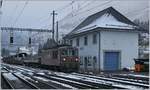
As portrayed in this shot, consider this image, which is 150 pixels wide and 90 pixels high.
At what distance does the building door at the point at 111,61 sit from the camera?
38.8m

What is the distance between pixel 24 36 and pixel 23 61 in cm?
655

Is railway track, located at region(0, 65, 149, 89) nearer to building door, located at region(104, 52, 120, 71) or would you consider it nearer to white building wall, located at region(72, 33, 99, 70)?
building door, located at region(104, 52, 120, 71)

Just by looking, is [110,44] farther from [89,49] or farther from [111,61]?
[89,49]

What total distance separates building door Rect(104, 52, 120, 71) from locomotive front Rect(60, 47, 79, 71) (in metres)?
5.29

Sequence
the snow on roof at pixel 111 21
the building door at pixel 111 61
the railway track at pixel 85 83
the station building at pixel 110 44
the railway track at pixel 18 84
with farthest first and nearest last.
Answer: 1. the snow on roof at pixel 111 21
2. the building door at pixel 111 61
3. the station building at pixel 110 44
4. the railway track at pixel 18 84
5. the railway track at pixel 85 83

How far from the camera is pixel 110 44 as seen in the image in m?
39.3

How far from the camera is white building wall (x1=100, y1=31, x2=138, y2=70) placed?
128 feet

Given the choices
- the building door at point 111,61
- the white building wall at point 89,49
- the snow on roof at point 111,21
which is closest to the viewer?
the building door at point 111,61

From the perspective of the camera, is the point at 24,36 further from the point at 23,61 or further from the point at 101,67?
the point at 101,67

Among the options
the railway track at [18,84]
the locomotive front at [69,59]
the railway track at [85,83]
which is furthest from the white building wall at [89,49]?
the railway track at [18,84]

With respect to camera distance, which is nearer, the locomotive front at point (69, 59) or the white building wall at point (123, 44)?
the locomotive front at point (69, 59)

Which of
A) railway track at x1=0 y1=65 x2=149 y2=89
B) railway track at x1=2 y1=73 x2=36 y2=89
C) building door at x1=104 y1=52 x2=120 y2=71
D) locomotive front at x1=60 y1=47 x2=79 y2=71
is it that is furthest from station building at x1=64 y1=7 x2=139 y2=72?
railway track at x1=2 y1=73 x2=36 y2=89

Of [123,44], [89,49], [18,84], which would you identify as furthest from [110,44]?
[18,84]

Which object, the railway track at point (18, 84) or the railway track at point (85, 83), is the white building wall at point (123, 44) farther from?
the railway track at point (18, 84)
